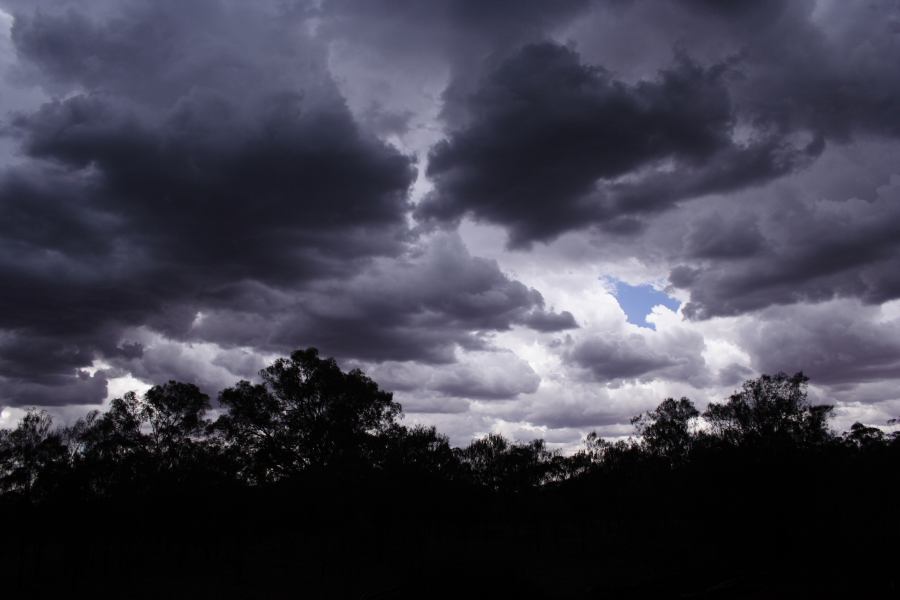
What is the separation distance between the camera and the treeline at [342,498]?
38938mm

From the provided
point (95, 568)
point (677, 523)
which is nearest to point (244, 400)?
point (95, 568)

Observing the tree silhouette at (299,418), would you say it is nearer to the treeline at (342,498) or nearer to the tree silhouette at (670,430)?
the treeline at (342,498)

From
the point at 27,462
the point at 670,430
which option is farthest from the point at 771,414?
the point at 27,462

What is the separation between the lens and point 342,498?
4469 cm

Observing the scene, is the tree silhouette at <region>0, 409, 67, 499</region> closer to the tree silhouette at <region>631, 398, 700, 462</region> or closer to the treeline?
the treeline

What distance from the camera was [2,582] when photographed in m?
45.1

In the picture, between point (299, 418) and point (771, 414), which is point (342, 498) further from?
point (771, 414)

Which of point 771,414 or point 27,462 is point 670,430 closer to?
point 771,414

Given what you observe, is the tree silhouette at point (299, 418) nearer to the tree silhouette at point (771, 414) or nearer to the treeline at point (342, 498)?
the treeline at point (342, 498)

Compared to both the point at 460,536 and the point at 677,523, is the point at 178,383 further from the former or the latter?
the point at 677,523

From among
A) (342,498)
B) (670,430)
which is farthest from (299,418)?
(670,430)

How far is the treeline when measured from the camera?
38.9 metres

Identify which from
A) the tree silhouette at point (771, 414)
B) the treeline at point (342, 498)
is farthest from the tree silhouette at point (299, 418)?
the tree silhouette at point (771, 414)

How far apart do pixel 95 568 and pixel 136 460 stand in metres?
9.93
